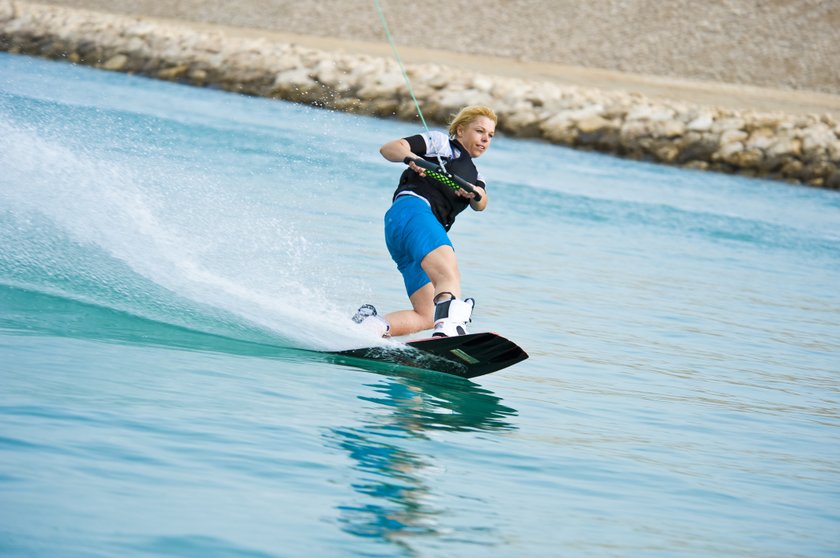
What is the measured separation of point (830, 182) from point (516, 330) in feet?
70.5

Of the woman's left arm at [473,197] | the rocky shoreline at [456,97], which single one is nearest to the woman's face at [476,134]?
the woman's left arm at [473,197]

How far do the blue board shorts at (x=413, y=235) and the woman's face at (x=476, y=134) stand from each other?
17.1 inches

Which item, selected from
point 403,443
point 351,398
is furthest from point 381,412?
point 403,443

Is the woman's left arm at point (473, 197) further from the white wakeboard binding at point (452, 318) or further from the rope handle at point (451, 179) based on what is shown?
the white wakeboard binding at point (452, 318)

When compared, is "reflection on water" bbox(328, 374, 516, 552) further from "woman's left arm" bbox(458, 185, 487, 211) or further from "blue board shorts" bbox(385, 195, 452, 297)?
"woman's left arm" bbox(458, 185, 487, 211)

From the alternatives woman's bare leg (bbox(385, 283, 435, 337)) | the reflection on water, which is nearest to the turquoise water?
the reflection on water

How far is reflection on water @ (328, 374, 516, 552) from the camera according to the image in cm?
424

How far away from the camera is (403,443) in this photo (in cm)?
520

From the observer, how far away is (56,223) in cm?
765

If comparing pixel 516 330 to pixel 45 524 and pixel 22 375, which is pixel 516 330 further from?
pixel 45 524

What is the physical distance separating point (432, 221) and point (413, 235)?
0.47 feet

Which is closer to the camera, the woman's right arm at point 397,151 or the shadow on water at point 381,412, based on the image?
the shadow on water at point 381,412

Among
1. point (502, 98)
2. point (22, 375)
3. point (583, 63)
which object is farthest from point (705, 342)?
point (583, 63)

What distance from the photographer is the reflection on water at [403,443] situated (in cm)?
424
